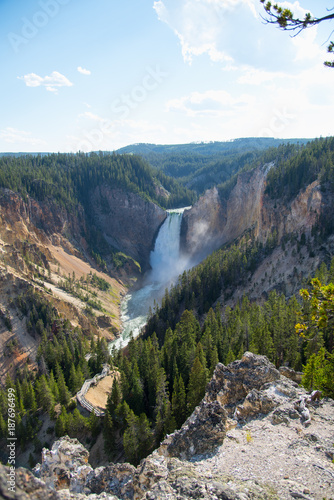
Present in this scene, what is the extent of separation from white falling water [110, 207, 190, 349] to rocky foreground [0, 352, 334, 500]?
72.5 metres

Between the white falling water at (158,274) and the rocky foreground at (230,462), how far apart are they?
238ft

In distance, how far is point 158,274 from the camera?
447 ft

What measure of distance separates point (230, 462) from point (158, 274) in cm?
12070

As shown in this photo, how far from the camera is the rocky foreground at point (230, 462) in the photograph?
12883 mm

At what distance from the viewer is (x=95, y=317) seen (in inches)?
3568

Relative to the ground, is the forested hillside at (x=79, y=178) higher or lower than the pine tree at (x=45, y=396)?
higher

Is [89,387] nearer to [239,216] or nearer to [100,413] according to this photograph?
[100,413]

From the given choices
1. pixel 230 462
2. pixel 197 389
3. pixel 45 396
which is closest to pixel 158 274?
pixel 45 396

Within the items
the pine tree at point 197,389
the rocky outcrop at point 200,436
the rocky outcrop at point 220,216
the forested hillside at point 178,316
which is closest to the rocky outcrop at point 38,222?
the forested hillside at point 178,316

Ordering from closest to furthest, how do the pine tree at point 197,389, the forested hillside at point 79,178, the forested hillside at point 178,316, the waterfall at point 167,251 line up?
the pine tree at point 197,389, the forested hillside at point 178,316, the forested hillside at point 79,178, the waterfall at point 167,251

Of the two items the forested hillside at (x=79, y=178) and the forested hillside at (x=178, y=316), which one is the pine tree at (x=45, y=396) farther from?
the forested hillside at (x=79, y=178)

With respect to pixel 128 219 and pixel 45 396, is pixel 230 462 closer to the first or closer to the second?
pixel 45 396

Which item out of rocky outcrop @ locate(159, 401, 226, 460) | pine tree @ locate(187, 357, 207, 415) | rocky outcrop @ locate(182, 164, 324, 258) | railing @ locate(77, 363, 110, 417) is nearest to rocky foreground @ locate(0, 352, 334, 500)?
rocky outcrop @ locate(159, 401, 226, 460)

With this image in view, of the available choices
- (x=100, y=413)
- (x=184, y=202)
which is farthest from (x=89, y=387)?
(x=184, y=202)
